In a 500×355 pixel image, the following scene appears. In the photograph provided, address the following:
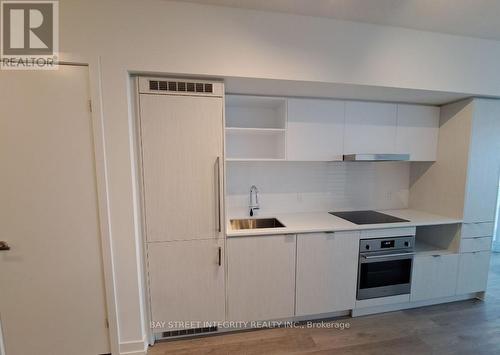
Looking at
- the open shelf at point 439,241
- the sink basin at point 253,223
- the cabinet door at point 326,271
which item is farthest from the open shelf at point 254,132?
the open shelf at point 439,241

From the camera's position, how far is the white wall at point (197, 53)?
1.47m

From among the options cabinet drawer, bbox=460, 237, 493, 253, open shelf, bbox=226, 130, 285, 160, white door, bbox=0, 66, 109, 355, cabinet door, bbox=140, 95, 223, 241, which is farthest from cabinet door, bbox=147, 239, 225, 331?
cabinet drawer, bbox=460, 237, 493, 253

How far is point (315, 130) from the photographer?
2.19 meters

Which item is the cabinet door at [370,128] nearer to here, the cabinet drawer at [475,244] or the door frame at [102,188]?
the cabinet drawer at [475,244]

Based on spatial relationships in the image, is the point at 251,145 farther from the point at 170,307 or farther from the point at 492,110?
the point at 492,110

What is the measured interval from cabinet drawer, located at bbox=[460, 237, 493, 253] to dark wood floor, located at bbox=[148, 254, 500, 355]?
65 cm

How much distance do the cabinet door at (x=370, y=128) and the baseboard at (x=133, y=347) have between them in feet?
8.60

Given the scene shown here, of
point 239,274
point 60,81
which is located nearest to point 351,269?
point 239,274

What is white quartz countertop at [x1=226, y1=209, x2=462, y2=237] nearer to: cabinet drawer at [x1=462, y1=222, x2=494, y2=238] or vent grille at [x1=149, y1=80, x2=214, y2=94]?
cabinet drawer at [x1=462, y1=222, x2=494, y2=238]

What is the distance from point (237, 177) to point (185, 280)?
116 centimetres

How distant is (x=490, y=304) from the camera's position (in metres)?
2.37

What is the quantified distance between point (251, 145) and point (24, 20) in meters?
1.96

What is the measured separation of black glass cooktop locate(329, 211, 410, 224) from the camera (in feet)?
7.27

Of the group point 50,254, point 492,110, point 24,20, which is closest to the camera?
point 24,20
